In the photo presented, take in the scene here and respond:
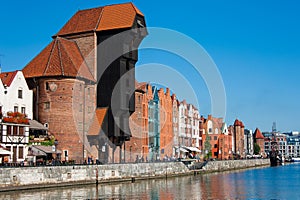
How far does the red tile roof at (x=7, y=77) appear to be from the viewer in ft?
193

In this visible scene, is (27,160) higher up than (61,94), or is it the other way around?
(61,94)

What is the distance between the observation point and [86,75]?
67188 millimetres

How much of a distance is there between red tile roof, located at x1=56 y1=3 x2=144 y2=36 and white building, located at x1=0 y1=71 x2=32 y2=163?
14631 mm

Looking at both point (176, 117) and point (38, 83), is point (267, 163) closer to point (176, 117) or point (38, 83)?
point (176, 117)

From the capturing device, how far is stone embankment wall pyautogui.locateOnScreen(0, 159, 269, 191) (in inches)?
1775

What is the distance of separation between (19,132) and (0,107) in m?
3.54

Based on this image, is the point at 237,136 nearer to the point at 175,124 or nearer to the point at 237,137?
the point at 237,137

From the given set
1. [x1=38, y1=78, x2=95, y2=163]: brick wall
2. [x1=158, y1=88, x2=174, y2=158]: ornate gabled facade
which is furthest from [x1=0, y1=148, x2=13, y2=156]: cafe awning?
[x1=158, y1=88, x2=174, y2=158]: ornate gabled facade

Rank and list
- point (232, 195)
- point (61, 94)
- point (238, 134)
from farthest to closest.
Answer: point (238, 134)
point (61, 94)
point (232, 195)

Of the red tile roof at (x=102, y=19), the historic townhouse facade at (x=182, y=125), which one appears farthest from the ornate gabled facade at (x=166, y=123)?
the red tile roof at (x=102, y=19)

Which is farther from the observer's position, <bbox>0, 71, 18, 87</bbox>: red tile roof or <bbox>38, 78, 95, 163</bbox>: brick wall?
<bbox>38, 78, 95, 163</bbox>: brick wall

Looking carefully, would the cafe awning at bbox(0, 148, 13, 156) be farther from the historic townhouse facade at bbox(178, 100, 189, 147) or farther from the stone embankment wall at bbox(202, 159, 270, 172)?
the historic townhouse facade at bbox(178, 100, 189, 147)

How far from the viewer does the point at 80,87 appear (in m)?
65.2

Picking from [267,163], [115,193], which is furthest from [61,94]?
[267,163]
